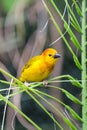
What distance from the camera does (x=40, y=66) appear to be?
7.34 ft

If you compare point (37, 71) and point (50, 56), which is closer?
point (50, 56)

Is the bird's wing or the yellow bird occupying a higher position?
the bird's wing

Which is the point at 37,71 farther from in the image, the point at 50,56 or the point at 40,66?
the point at 50,56

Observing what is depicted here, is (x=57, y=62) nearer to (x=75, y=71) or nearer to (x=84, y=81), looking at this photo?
(x=75, y=71)

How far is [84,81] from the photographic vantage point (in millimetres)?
686

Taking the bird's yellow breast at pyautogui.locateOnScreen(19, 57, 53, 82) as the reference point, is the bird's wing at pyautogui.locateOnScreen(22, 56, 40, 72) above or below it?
above

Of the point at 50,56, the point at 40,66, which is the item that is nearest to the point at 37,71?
the point at 40,66

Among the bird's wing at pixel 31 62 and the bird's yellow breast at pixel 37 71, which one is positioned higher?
the bird's wing at pixel 31 62

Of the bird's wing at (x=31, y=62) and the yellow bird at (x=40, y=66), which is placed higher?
the bird's wing at (x=31, y=62)

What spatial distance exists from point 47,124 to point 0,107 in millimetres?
262

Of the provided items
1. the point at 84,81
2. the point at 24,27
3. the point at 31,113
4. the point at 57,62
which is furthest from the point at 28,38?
the point at 84,81

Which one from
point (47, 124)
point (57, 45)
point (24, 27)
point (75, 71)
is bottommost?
point (47, 124)

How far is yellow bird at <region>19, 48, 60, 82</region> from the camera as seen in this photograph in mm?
2150

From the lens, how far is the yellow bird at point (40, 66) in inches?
84.7
